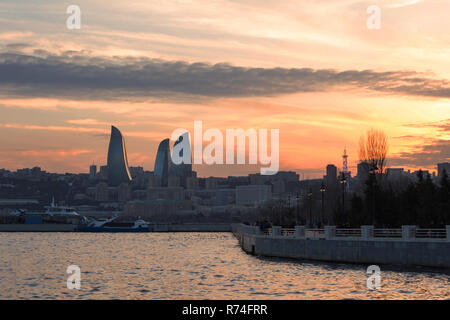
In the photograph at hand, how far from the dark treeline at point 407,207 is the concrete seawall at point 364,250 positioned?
30.7ft

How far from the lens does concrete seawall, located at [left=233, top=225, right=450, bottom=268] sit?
47419 millimetres

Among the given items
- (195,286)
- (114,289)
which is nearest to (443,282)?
(195,286)

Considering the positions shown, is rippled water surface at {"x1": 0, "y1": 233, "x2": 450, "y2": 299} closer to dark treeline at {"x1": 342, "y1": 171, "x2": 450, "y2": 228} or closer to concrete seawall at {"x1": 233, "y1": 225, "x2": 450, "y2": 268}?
concrete seawall at {"x1": 233, "y1": 225, "x2": 450, "y2": 268}

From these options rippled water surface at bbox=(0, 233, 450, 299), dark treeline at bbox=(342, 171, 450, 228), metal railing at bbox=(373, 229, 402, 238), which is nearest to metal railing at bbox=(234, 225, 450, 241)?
metal railing at bbox=(373, 229, 402, 238)

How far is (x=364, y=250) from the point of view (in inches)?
2079

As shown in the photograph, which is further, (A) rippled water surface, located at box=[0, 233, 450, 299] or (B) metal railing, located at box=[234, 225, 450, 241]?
(B) metal railing, located at box=[234, 225, 450, 241]

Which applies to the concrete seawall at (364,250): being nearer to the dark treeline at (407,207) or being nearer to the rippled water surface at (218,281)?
the rippled water surface at (218,281)

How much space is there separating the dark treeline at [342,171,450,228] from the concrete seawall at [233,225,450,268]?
9.37 m

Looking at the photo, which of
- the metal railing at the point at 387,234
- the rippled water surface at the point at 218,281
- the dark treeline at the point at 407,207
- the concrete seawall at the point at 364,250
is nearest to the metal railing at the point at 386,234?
the metal railing at the point at 387,234
